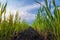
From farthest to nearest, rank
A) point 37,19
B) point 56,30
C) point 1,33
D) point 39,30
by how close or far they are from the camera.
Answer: point 37,19
point 39,30
point 1,33
point 56,30

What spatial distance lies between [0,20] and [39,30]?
1.80 feet

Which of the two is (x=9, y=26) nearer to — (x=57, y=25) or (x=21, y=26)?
(x=21, y=26)

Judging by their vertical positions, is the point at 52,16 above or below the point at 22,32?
above

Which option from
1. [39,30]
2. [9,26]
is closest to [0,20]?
[9,26]

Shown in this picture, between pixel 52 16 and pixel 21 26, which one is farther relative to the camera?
pixel 21 26

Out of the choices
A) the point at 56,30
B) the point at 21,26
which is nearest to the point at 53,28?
the point at 56,30

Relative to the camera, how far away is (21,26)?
292cm

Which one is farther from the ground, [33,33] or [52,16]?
[52,16]

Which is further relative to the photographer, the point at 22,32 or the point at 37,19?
the point at 37,19

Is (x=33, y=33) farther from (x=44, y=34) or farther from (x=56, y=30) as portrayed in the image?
(x=56, y=30)

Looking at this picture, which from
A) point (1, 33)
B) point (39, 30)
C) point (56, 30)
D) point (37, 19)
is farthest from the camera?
point (37, 19)

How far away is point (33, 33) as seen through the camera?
8.66 ft

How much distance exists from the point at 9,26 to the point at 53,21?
0.75 metres

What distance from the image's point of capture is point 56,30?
81.5 inches
